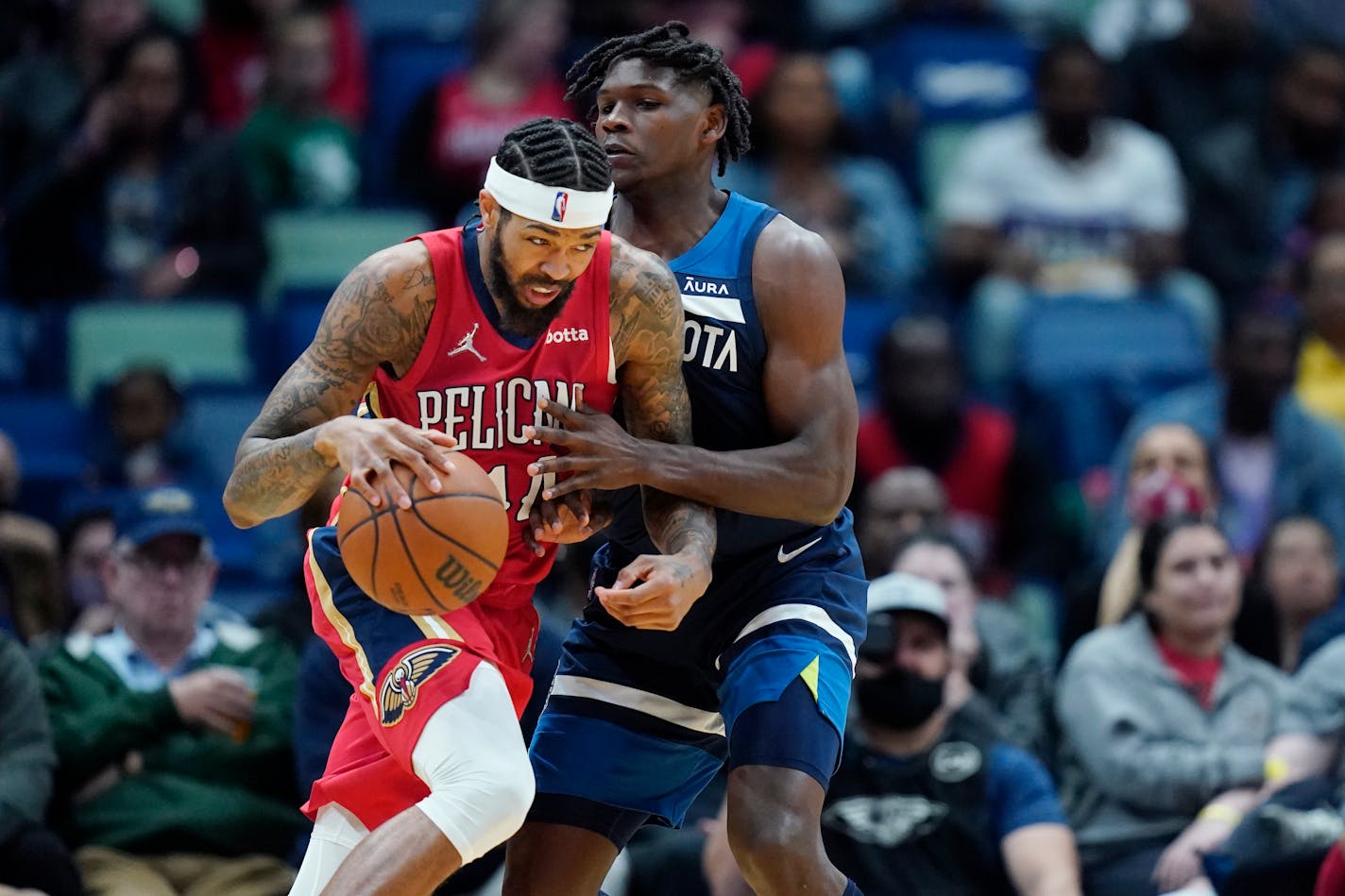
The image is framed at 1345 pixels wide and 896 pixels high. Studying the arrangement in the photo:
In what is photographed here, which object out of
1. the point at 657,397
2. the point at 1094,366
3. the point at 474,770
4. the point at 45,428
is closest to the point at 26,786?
the point at 474,770

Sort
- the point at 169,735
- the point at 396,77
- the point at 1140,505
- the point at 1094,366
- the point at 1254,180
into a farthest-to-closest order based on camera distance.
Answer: the point at 1254,180, the point at 396,77, the point at 1094,366, the point at 1140,505, the point at 169,735

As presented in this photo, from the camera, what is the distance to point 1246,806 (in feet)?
24.0

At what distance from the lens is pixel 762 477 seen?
528 cm

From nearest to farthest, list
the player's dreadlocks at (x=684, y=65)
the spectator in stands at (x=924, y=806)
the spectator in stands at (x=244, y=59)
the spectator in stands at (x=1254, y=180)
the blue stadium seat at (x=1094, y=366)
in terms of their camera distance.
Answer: the player's dreadlocks at (x=684, y=65) < the spectator in stands at (x=924, y=806) < the blue stadium seat at (x=1094, y=366) < the spectator in stands at (x=244, y=59) < the spectator in stands at (x=1254, y=180)

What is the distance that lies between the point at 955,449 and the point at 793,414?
179 inches

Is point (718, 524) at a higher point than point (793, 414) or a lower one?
lower

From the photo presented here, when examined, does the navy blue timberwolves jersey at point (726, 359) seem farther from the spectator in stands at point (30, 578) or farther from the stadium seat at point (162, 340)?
the stadium seat at point (162, 340)

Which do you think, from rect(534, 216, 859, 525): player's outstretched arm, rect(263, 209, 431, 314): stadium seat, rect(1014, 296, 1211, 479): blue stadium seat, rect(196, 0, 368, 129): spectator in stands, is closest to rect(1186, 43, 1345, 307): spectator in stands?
rect(1014, 296, 1211, 479): blue stadium seat

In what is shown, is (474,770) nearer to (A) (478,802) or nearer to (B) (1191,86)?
(A) (478,802)

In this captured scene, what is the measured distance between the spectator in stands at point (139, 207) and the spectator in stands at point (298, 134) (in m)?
0.42

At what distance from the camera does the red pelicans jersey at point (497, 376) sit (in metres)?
5.02

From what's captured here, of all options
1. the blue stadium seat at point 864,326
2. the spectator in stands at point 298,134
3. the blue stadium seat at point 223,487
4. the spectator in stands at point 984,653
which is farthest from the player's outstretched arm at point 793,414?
the spectator in stands at point 298,134

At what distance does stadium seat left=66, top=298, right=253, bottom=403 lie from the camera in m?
10.1

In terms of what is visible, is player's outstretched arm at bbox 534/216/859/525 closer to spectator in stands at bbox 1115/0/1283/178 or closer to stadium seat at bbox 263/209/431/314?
stadium seat at bbox 263/209/431/314
